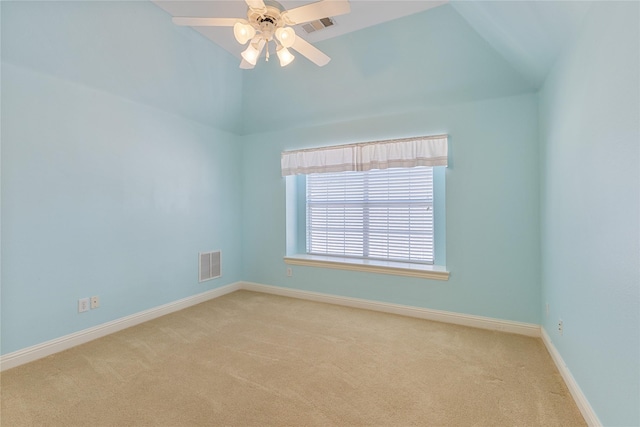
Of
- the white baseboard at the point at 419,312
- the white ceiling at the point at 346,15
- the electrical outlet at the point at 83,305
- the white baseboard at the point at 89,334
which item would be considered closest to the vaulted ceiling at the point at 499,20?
the white ceiling at the point at 346,15

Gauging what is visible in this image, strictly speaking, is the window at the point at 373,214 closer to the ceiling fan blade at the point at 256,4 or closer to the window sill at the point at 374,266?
the window sill at the point at 374,266

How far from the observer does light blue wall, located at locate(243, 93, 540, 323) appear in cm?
269

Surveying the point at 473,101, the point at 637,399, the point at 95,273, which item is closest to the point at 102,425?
the point at 95,273

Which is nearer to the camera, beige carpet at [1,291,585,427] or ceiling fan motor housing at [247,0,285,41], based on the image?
beige carpet at [1,291,585,427]

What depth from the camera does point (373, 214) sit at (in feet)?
12.2

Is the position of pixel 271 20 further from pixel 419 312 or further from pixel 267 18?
pixel 419 312

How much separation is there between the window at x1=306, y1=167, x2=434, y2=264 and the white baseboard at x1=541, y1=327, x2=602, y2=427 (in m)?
1.37

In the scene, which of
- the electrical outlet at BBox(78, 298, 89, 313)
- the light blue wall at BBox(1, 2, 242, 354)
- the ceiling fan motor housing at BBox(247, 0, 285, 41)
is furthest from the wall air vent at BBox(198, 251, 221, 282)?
the ceiling fan motor housing at BBox(247, 0, 285, 41)

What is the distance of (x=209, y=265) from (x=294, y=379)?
232 cm

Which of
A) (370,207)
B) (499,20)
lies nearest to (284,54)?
(499,20)

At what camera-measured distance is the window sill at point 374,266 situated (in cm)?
311

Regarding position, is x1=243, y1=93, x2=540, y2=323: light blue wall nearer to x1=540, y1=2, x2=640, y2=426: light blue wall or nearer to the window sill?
the window sill

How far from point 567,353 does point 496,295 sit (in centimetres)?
90

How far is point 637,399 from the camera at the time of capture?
3.70 ft
